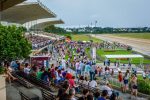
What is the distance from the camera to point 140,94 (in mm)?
23156

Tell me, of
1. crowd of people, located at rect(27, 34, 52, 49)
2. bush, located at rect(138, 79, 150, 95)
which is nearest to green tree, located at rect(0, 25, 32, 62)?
bush, located at rect(138, 79, 150, 95)

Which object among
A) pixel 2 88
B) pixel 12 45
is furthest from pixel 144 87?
pixel 2 88

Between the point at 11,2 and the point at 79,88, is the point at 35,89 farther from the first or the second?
the point at 11,2

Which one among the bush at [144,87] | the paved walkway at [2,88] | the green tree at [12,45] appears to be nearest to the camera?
the paved walkway at [2,88]

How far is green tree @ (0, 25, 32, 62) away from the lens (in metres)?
26.3

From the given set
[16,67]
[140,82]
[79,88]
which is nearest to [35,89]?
[79,88]

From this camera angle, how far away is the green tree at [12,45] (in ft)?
86.4

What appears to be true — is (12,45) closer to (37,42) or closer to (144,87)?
(144,87)

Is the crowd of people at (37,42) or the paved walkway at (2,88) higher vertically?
the paved walkway at (2,88)

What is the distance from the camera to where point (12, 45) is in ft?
91.2

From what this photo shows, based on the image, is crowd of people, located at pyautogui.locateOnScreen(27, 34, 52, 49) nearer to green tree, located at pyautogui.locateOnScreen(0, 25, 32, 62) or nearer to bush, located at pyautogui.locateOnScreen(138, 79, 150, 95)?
→ green tree, located at pyautogui.locateOnScreen(0, 25, 32, 62)

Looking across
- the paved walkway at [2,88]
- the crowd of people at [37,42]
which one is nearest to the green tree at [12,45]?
the paved walkway at [2,88]

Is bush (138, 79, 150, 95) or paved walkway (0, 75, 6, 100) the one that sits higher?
paved walkway (0, 75, 6, 100)

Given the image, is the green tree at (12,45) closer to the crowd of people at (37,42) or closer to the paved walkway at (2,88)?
the paved walkway at (2,88)
